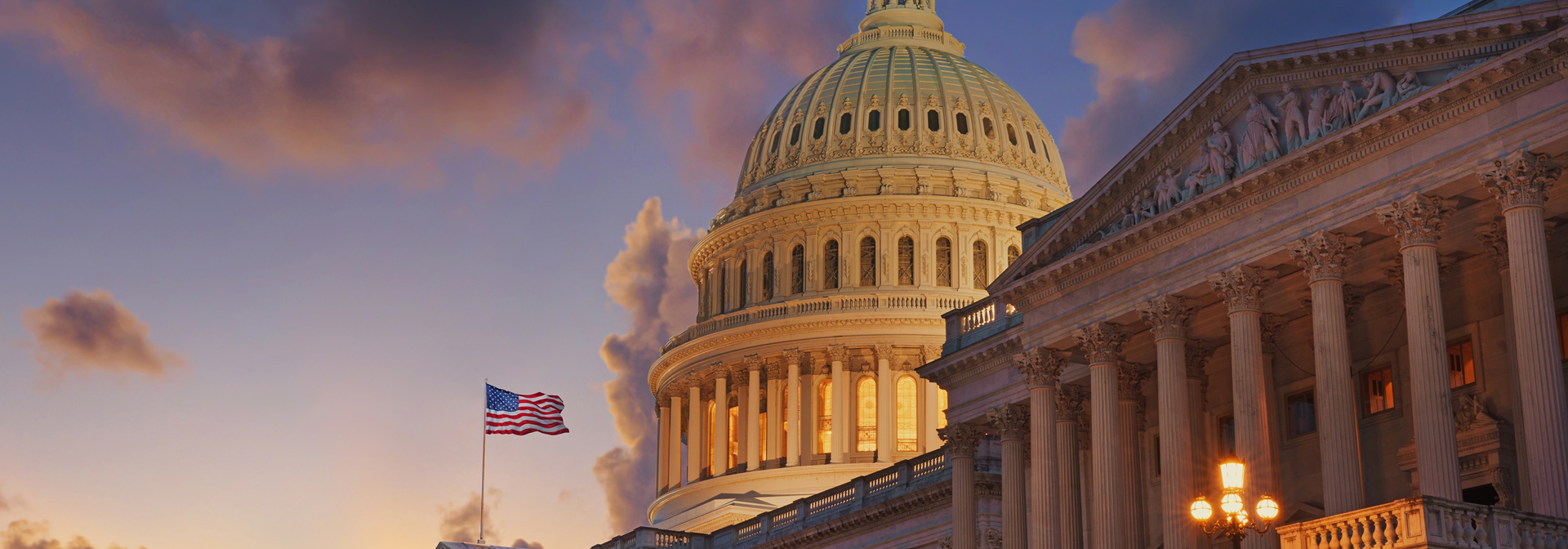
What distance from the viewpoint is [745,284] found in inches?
4053

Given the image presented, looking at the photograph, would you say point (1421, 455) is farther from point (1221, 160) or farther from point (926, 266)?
point (926, 266)

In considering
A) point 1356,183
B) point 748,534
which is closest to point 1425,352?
point 1356,183

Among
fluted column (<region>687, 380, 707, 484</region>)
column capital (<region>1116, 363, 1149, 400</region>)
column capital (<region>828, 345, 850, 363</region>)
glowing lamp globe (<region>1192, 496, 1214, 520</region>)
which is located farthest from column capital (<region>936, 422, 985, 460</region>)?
fluted column (<region>687, 380, 707, 484</region>)

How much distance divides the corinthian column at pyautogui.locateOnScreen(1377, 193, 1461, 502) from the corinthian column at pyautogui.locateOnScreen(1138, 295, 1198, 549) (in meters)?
6.68

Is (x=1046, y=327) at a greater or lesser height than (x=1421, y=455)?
greater

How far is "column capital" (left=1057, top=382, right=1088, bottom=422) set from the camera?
46.2m

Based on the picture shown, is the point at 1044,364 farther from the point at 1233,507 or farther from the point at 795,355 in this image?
the point at 795,355

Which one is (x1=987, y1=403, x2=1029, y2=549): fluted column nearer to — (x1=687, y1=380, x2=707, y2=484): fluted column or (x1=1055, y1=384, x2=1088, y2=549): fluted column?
(x1=1055, y1=384, x2=1088, y2=549): fluted column

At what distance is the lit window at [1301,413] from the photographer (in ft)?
142

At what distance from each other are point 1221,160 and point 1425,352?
773 cm

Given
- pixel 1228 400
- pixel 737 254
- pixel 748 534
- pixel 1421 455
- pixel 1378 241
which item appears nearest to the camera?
pixel 1421 455

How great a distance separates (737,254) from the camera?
10419 cm

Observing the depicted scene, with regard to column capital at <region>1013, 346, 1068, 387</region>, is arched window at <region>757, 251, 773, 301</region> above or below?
above

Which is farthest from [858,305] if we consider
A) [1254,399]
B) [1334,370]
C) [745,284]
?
[1334,370]
